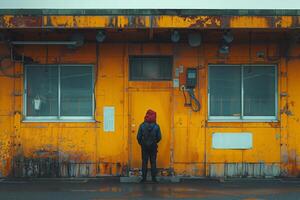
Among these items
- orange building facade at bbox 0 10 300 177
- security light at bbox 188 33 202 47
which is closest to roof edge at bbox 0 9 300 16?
security light at bbox 188 33 202 47

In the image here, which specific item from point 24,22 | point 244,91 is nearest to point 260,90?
point 244,91

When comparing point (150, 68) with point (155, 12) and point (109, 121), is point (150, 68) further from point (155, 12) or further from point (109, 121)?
point (155, 12)

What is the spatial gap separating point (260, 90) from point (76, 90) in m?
4.67

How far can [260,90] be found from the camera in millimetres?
14164

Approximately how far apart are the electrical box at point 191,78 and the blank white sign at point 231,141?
1.36m

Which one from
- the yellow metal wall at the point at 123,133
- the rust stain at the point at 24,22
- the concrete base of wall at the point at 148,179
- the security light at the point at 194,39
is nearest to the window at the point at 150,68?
the yellow metal wall at the point at 123,133

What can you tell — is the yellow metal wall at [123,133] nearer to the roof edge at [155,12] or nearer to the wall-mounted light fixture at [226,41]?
the wall-mounted light fixture at [226,41]

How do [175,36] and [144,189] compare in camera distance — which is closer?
[144,189]

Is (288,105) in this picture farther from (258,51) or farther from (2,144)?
(2,144)

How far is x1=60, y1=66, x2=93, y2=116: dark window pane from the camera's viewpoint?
1406 centimetres

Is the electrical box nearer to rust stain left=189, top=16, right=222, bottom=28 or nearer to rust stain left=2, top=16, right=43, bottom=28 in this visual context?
rust stain left=189, top=16, right=222, bottom=28

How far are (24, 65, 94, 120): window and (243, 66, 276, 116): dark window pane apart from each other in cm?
396

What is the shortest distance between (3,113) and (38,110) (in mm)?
859

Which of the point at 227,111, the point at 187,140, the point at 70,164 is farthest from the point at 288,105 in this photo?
the point at 70,164
